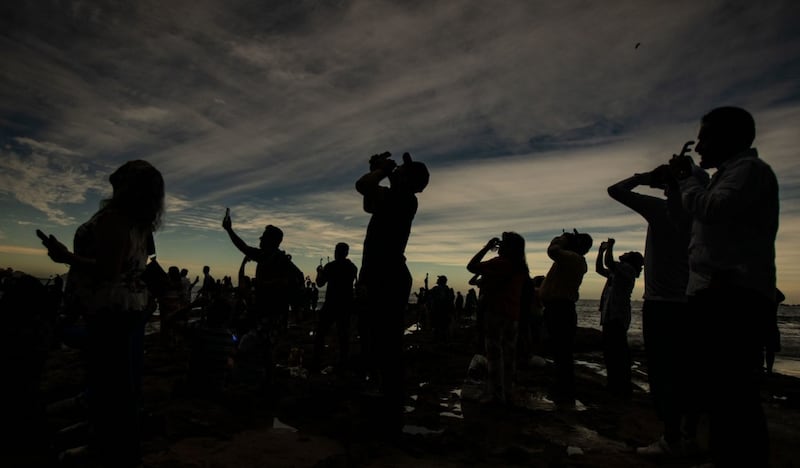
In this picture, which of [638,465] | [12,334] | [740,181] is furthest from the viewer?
[12,334]

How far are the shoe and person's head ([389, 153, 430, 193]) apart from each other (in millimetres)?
2915

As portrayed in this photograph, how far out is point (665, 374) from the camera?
140 inches

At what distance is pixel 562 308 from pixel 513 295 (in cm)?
84

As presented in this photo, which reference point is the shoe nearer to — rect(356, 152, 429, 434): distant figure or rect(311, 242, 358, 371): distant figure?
rect(356, 152, 429, 434): distant figure

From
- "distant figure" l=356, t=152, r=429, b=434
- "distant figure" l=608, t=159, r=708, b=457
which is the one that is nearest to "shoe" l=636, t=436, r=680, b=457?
"distant figure" l=608, t=159, r=708, b=457

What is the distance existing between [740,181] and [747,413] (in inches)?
49.1

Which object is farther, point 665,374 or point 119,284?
point 665,374

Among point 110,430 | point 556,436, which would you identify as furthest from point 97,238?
point 556,436

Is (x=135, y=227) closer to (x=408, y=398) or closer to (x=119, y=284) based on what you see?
(x=119, y=284)

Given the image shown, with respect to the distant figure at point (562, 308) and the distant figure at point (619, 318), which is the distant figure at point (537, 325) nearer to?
the distant figure at point (619, 318)

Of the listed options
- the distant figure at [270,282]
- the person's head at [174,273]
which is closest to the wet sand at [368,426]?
the distant figure at [270,282]

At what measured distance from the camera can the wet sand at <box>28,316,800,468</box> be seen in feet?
9.97

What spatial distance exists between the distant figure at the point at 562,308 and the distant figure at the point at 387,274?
2647mm

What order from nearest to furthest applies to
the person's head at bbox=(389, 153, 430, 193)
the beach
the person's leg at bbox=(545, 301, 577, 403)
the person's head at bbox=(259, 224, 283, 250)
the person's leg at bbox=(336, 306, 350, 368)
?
the beach
the person's head at bbox=(389, 153, 430, 193)
the person's head at bbox=(259, 224, 283, 250)
the person's leg at bbox=(545, 301, 577, 403)
the person's leg at bbox=(336, 306, 350, 368)
